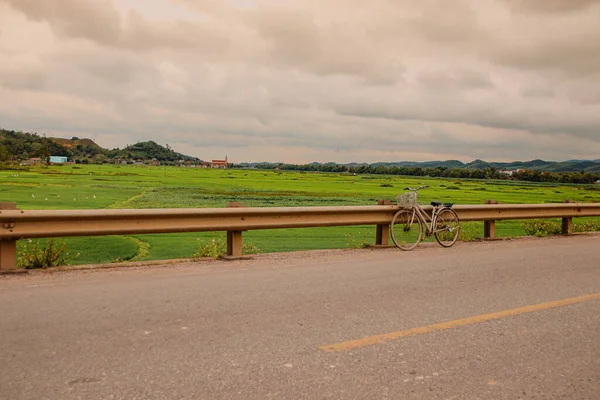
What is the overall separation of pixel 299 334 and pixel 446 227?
786 centimetres

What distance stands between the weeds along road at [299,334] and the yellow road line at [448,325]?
2 cm

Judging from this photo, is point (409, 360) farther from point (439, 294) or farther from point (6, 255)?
point (6, 255)

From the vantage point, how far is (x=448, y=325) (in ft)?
17.6

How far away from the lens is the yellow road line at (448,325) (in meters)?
4.67

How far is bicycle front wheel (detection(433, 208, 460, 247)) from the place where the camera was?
12.0 metres

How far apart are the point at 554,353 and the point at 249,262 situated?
18.1 feet

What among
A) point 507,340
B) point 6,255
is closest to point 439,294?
point 507,340

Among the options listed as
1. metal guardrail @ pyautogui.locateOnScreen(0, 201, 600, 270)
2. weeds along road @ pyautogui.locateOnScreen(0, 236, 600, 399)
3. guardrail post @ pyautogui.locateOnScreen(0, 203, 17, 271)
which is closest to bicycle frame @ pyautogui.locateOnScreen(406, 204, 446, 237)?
metal guardrail @ pyautogui.locateOnScreen(0, 201, 600, 270)

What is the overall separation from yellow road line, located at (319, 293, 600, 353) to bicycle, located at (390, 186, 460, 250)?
4874mm

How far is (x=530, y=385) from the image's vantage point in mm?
3941

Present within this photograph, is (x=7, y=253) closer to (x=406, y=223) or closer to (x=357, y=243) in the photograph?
(x=406, y=223)

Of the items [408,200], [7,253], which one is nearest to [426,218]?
[408,200]

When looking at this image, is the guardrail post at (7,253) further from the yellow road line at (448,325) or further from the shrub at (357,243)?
the shrub at (357,243)

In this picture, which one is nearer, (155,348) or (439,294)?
(155,348)
